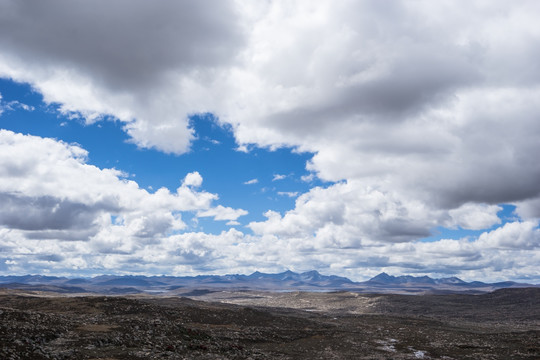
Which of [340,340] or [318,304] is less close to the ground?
[340,340]

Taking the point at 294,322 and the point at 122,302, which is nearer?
the point at 122,302

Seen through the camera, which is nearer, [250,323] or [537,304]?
[250,323]

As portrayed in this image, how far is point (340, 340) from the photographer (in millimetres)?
56719

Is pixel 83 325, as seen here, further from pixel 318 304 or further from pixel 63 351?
pixel 318 304

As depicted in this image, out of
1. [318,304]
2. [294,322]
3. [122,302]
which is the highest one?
[122,302]

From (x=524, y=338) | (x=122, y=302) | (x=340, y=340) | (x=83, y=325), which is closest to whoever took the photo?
(x=83, y=325)

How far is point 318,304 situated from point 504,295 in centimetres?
8875

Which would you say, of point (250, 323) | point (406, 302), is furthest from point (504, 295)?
point (250, 323)

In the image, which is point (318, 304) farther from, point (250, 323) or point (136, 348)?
point (136, 348)

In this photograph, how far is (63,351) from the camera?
32.4 meters

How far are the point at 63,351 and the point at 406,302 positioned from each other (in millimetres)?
163189

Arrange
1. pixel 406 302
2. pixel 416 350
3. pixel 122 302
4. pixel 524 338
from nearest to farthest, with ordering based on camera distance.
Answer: pixel 416 350 → pixel 524 338 → pixel 122 302 → pixel 406 302

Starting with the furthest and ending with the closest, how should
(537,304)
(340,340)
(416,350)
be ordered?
(537,304) → (340,340) → (416,350)

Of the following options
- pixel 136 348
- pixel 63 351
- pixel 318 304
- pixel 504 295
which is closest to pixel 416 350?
pixel 136 348
